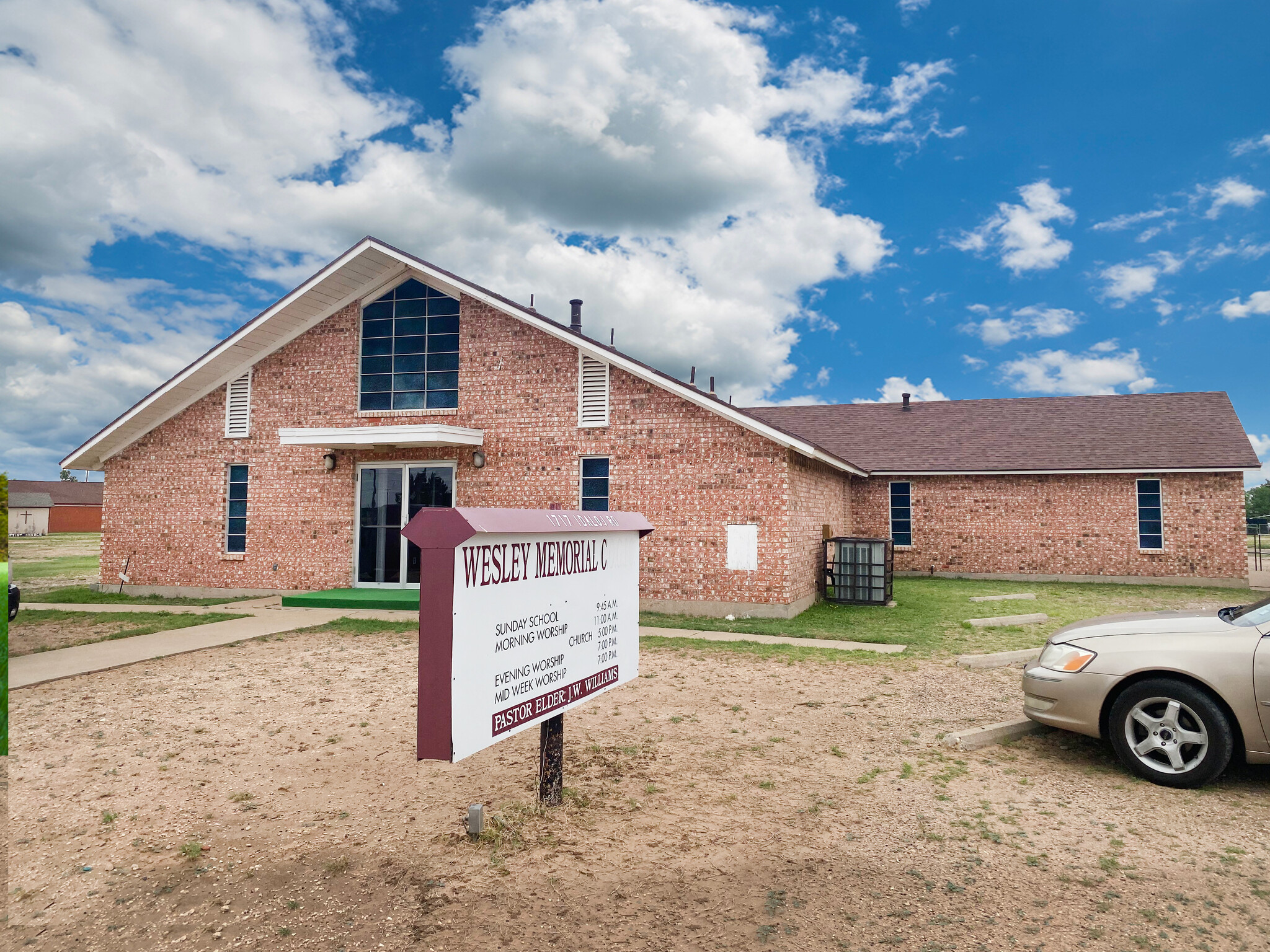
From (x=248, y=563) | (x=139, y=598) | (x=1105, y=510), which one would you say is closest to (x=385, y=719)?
(x=248, y=563)

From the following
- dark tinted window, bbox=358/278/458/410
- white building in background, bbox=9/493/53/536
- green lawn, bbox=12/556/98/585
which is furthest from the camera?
white building in background, bbox=9/493/53/536

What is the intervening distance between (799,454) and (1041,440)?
40.6ft

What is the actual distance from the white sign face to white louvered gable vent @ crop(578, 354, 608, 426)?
916 cm

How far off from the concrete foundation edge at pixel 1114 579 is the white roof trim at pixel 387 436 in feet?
45.9

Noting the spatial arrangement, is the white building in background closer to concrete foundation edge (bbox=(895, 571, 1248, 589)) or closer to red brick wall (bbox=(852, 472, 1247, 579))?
red brick wall (bbox=(852, 472, 1247, 579))

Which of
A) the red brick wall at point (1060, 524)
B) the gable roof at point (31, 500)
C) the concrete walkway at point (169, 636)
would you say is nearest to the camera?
the concrete walkway at point (169, 636)

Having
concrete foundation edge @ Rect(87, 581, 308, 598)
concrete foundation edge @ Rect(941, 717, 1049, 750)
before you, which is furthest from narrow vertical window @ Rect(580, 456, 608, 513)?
concrete foundation edge @ Rect(941, 717, 1049, 750)

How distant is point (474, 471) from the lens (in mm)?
15578

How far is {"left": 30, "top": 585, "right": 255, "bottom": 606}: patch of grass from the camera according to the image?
16.0 metres

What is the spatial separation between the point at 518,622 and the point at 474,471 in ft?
37.9

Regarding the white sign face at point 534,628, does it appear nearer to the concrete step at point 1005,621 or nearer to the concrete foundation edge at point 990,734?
the concrete foundation edge at point 990,734

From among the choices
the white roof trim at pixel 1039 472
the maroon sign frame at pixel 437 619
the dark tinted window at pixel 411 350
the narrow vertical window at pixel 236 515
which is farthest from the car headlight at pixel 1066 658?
the white roof trim at pixel 1039 472

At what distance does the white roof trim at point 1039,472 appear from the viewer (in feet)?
65.4

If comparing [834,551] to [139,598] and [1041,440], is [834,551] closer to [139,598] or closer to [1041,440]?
[1041,440]
